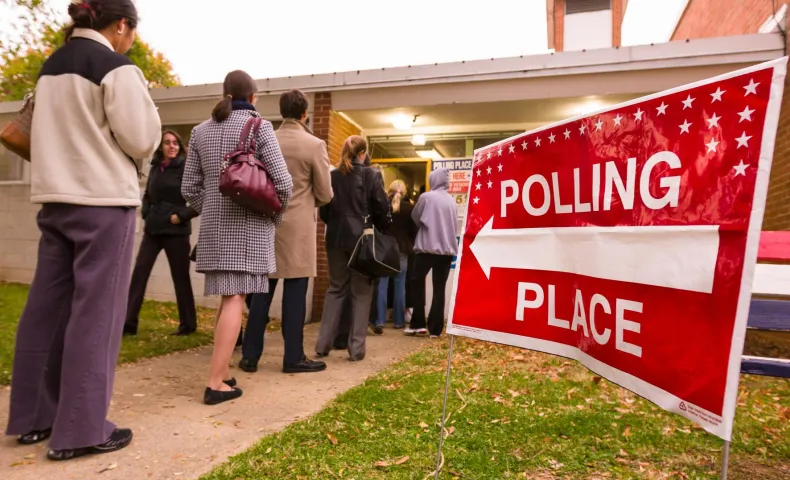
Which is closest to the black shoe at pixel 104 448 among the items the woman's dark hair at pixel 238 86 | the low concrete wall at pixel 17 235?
the woman's dark hair at pixel 238 86

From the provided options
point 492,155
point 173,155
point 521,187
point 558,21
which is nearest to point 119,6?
point 492,155

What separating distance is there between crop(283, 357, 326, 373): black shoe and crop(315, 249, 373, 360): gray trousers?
0.49 m

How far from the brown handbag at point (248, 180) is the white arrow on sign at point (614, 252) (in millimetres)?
1377

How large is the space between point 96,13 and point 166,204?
277 centimetres

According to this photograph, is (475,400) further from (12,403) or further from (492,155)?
(12,403)

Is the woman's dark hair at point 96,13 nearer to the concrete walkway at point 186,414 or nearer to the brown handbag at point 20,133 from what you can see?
the brown handbag at point 20,133

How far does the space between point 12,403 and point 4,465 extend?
300 mm

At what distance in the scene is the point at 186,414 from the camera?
2895mm

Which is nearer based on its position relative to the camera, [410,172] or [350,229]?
[350,229]

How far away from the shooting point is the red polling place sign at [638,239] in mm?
1377

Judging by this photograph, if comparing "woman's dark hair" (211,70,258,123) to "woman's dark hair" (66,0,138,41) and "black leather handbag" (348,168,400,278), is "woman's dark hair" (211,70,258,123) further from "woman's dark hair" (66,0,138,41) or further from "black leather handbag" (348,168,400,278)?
"black leather handbag" (348,168,400,278)

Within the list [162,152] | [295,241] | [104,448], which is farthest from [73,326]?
[162,152]

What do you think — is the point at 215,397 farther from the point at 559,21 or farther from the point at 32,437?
the point at 559,21

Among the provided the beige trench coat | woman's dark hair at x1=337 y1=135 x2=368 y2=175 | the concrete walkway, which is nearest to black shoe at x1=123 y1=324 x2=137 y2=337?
the concrete walkway
